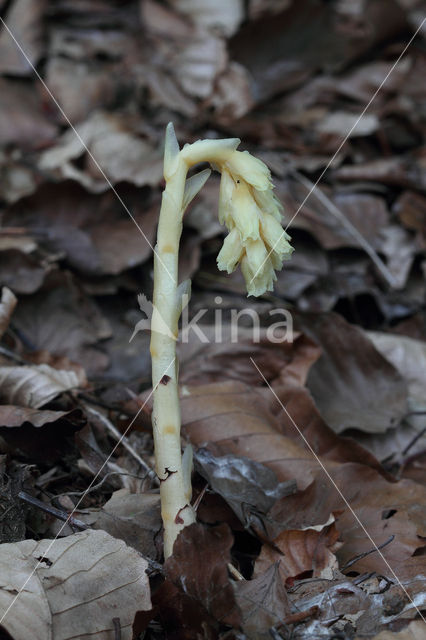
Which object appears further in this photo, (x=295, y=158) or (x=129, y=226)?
(x=295, y=158)

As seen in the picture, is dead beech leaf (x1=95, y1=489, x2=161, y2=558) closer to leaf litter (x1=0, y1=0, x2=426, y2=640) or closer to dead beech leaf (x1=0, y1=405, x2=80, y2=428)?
leaf litter (x1=0, y1=0, x2=426, y2=640)

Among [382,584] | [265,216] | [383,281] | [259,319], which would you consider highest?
[265,216]

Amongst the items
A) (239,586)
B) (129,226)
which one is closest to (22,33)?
(129,226)

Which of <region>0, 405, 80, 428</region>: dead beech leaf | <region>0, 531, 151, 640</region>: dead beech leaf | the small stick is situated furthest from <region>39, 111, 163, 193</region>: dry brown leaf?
<region>0, 531, 151, 640</region>: dead beech leaf

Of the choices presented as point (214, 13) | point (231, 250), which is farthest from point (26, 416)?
point (214, 13)

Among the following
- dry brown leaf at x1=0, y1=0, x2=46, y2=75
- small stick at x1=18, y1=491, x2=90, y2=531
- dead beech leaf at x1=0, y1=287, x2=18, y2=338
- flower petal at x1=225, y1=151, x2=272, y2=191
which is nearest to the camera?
flower petal at x1=225, y1=151, x2=272, y2=191

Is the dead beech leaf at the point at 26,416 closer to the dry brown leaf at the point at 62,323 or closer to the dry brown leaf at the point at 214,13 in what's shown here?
the dry brown leaf at the point at 62,323

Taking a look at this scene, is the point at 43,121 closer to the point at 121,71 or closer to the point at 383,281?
the point at 121,71

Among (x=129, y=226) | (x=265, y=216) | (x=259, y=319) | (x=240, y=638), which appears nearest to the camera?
(x=240, y=638)
